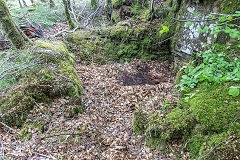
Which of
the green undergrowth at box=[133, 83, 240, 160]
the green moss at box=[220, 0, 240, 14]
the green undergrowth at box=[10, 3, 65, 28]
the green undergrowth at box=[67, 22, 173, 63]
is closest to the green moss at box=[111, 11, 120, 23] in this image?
the green undergrowth at box=[67, 22, 173, 63]

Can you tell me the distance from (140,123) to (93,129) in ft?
4.21

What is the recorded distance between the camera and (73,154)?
301cm

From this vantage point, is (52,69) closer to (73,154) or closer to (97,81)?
(97,81)

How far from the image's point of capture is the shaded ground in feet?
9.75

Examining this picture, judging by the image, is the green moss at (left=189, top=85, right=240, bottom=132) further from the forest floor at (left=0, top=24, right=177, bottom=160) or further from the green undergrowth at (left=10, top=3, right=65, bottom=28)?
the green undergrowth at (left=10, top=3, right=65, bottom=28)

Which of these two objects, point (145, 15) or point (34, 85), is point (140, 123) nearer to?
point (34, 85)

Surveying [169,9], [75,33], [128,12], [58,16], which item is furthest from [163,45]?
[58,16]

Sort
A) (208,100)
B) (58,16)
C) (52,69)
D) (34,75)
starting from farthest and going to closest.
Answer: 1. (58,16)
2. (52,69)
3. (34,75)
4. (208,100)

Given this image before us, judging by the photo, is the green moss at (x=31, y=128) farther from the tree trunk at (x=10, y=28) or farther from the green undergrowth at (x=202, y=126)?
the tree trunk at (x=10, y=28)

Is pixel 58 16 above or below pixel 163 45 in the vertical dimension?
above

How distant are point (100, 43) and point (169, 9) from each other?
4.55 m

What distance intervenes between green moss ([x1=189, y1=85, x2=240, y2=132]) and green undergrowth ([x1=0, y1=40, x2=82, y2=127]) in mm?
3239

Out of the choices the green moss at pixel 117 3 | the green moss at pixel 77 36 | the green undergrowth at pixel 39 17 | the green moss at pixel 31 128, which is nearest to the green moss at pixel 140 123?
the green moss at pixel 31 128

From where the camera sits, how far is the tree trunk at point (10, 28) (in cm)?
509
